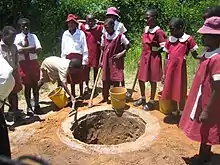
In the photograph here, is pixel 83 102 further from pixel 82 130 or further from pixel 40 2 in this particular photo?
pixel 40 2

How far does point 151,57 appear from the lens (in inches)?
232

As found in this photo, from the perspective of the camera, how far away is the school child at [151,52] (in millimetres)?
5691

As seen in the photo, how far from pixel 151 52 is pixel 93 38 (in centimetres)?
154

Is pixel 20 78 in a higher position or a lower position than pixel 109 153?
higher

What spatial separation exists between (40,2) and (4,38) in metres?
5.79

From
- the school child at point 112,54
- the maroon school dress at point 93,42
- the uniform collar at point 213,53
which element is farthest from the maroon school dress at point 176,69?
the maroon school dress at point 93,42

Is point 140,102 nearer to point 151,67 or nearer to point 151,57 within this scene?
point 151,67

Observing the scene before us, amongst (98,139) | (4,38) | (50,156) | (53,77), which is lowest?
(98,139)

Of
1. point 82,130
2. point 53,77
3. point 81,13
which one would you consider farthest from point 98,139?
point 81,13

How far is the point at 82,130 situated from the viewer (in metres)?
6.05

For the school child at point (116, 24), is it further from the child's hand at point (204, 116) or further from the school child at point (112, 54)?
the child's hand at point (204, 116)

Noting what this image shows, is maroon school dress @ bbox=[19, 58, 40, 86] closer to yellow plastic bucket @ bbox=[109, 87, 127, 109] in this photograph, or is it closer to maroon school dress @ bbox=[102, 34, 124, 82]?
Result: maroon school dress @ bbox=[102, 34, 124, 82]

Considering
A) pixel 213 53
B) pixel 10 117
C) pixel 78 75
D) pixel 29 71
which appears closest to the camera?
pixel 213 53

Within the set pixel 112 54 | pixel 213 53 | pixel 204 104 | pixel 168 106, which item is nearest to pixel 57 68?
pixel 112 54
